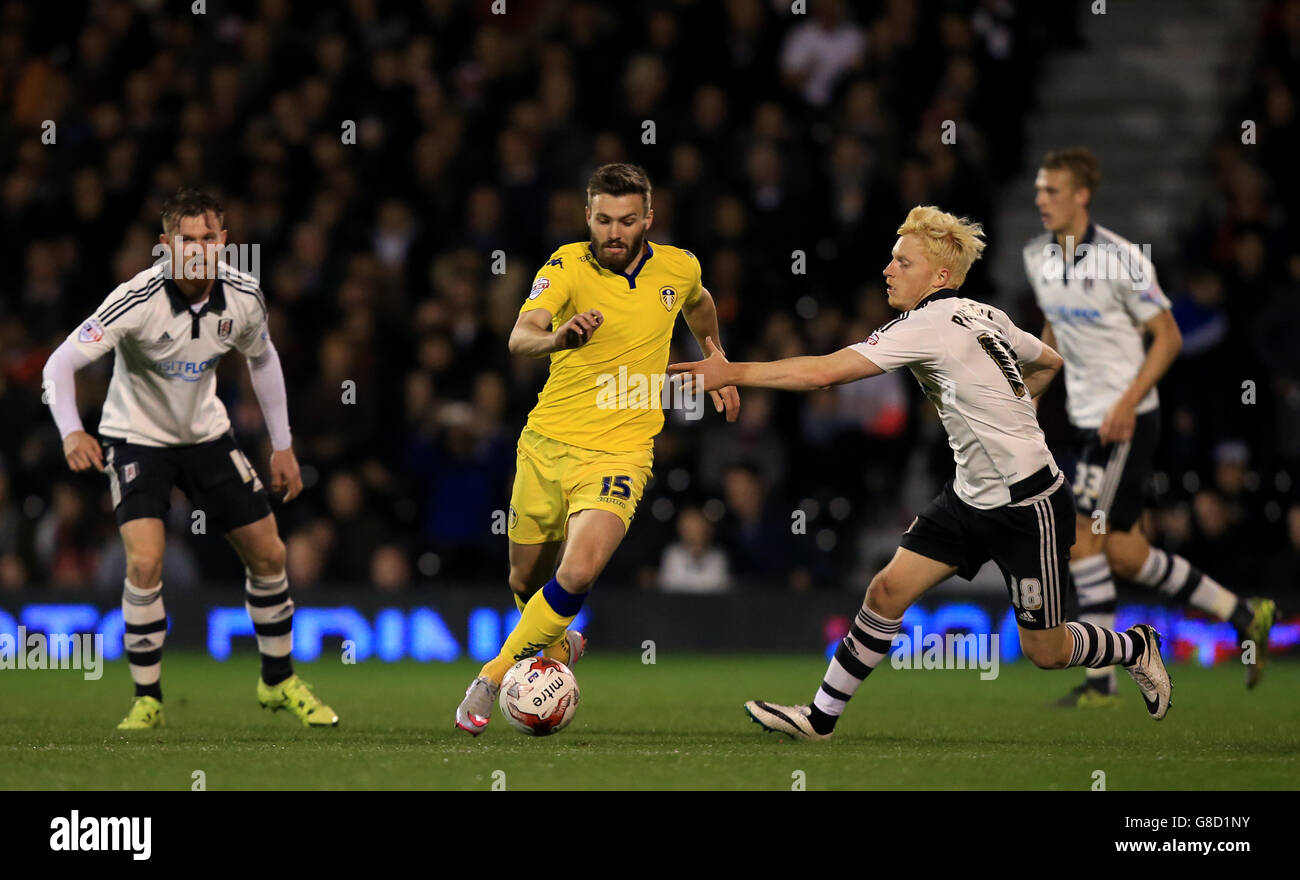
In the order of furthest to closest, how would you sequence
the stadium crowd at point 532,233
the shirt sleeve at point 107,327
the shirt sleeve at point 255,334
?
the stadium crowd at point 532,233 → the shirt sleeve at point 255,334 → the shirt sleeve at point 107,327

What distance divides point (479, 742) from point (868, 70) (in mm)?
9672

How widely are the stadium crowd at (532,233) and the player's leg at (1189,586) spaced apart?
126 inches

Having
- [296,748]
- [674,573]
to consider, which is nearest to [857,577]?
[674,573]

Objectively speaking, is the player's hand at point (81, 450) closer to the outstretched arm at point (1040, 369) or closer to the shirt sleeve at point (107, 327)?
the shirt sleeve at point (107, 327)

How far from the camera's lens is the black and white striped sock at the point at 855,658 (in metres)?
7.61

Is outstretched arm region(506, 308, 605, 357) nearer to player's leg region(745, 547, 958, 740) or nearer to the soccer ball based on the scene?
the soccer ball

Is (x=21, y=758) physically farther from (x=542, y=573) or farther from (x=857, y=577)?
(x=857, y=577)

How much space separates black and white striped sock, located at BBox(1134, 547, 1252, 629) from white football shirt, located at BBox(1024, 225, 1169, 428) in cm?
80

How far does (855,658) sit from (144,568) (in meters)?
3.08

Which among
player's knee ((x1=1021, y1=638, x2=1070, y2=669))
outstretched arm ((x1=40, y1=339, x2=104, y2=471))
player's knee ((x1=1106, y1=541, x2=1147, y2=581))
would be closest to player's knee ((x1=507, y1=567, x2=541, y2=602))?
outstretched arm ((x1=40, y1=339, x2=104, y2=471))

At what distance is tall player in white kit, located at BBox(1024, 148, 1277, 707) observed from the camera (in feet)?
31.2

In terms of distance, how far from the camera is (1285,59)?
15.7 m

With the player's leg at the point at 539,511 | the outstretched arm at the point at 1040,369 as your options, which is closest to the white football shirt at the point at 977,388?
the outstretched arm at the point at 1040,369

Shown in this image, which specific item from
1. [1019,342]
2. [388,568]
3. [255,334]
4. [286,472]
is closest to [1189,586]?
[1019,342]
